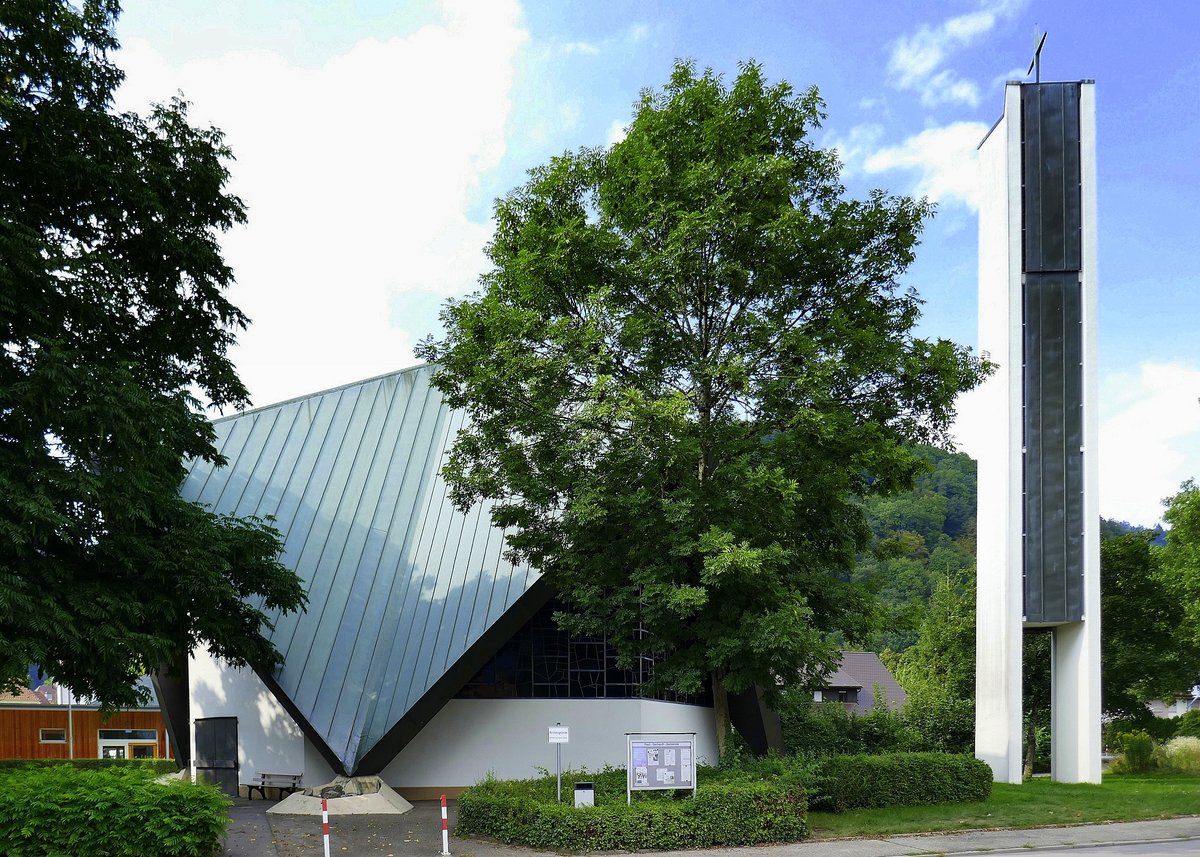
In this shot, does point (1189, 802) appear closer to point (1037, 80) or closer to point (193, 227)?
point (1037, 80)

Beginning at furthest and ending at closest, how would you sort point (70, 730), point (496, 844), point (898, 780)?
point (70, 730) → point (898, 780) → point (496, 844)

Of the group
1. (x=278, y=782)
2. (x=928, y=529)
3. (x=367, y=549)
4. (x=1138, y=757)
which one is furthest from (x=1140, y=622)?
(x=928, y=529)

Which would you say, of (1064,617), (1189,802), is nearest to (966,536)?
(1064,617)

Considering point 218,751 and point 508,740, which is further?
point 218,751

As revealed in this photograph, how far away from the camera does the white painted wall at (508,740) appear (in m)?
21.0

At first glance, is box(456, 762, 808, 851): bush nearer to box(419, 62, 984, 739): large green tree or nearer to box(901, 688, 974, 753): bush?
box(419, 62, 984, 739): large green tree

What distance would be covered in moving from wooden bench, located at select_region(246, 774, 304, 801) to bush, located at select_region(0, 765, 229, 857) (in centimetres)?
807

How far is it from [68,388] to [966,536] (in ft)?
254

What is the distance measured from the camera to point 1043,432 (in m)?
26.1

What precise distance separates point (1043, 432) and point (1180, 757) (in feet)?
50.7

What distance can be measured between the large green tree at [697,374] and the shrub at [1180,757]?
2235 cm

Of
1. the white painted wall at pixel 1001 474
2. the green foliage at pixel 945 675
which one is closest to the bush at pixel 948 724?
the green foliage at pixel 945 675

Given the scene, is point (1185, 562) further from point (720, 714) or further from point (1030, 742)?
point (720, 714)

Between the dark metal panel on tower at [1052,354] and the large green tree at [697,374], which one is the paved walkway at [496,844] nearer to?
the large green tree at [697,374]
